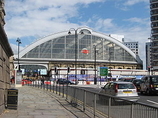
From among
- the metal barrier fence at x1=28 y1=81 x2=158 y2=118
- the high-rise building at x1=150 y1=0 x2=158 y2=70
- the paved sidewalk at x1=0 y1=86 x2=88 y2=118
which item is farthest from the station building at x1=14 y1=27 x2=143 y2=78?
the metal barrier fence at x1=28 y1=81 x2=158 y2=118

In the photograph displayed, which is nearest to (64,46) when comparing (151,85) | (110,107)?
(151,85)

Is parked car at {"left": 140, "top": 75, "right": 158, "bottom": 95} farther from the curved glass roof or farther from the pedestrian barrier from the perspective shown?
the curved glass roof

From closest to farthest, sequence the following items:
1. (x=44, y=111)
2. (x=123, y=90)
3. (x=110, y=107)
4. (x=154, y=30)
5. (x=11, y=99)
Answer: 1. (x=110, y=107)
2. (x=44, y=111)
3. (x=11, y=99)
4. (x=123, y=90)
5. (x=154, y=30)

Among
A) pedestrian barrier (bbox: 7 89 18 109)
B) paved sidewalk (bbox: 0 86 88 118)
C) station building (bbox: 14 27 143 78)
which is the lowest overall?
Answer: paved sidewalk (bbox: 0 86 88 118)

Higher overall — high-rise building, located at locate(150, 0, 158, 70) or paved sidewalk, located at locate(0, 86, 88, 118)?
high-rise building, located at locate(150, 0, 158, 70)

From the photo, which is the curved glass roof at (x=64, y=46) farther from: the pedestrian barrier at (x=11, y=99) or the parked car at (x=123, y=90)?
the pedestrian barrier at (x=11, y=99)

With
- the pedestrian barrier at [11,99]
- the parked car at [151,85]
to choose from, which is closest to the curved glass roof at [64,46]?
the parked car at [151,85]

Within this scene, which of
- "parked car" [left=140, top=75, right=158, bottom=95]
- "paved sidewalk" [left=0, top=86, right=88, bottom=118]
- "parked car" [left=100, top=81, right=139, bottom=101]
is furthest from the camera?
"parked car" [left=140, top=75, right=158, bottom=95]

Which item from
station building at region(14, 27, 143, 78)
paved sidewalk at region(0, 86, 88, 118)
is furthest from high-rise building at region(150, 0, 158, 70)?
paved sidewalk at region(0, 86, 88, 118)

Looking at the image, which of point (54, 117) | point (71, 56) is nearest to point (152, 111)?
point (54, 117)

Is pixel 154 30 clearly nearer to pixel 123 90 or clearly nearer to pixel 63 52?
pixel 63 52

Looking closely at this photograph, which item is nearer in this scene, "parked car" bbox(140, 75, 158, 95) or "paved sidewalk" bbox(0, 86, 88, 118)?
"paved sidewalk" bbox(0, 86, 88, 118)

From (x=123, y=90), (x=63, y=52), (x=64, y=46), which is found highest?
(x=64, y=46)

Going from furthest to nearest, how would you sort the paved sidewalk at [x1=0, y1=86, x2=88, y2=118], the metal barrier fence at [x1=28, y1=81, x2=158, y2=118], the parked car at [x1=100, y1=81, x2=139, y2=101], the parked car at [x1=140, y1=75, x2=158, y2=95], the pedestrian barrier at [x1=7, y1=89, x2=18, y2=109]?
1. the parked car at [x1=140, y1=75, x2=158, y2=95]
2. the parked car at [x1=100, y1=81, x2=139, y2=101]
3. the pedestrian barrier at [x1=7, y1=89, x2=18, y2=109]
4. the paved sidewalk at [x1=0, y1=86, x2=88, y2=118]
5. the metal barrier fence at [x1=28, y1=81, x2=158, y2=118]
